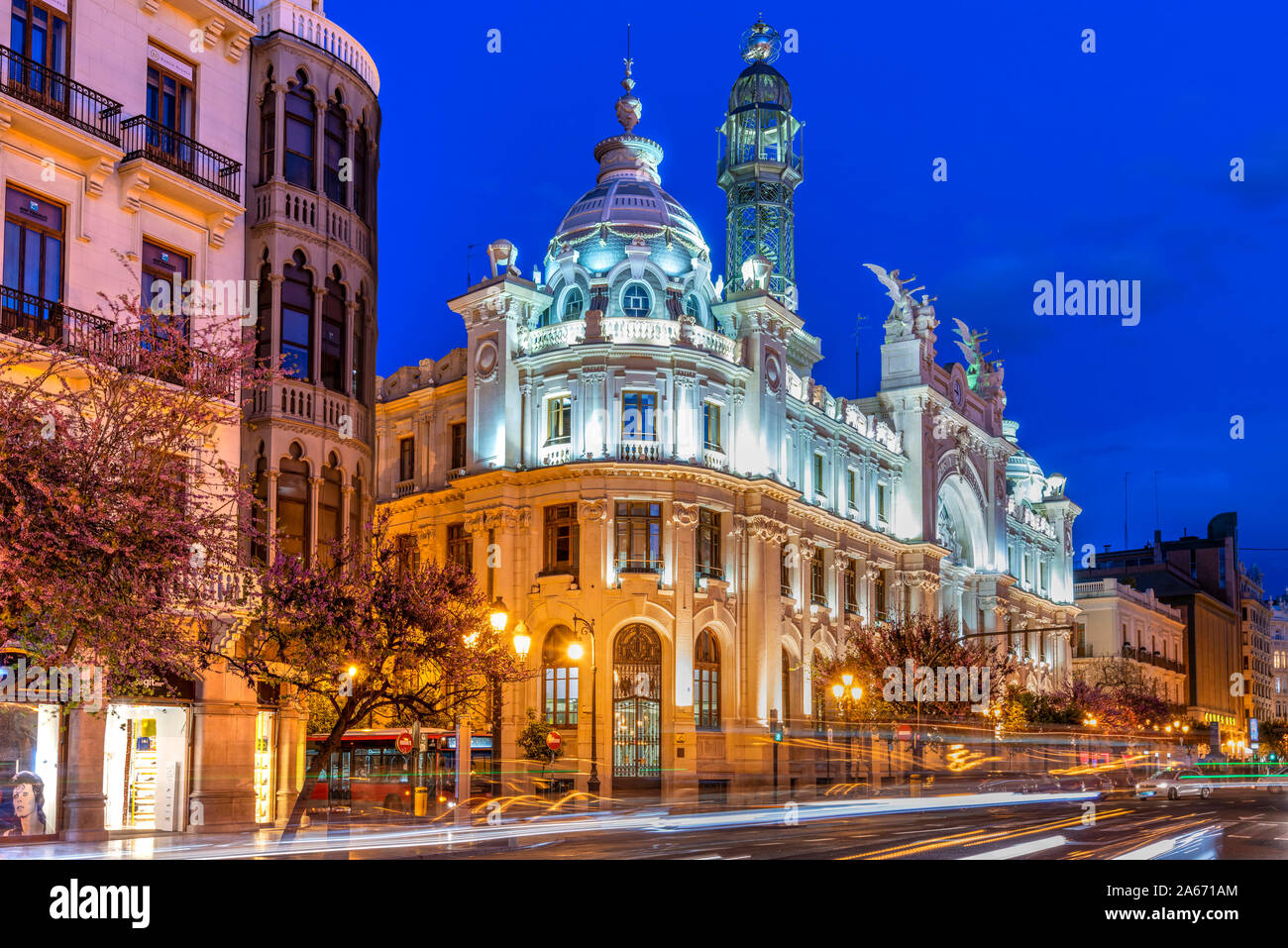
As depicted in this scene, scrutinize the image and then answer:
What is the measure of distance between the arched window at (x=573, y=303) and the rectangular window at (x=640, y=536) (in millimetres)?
8636

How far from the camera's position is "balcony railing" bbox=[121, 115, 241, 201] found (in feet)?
81.1

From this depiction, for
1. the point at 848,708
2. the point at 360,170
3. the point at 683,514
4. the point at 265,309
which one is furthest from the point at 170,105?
the point at 848,708

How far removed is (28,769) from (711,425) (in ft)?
114

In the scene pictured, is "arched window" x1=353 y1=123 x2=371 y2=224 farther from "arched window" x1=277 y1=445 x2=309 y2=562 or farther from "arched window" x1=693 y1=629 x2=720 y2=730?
"arched window" x1=693 y1=629 x2=720 y2=730

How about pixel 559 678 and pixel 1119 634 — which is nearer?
pixel 559 678

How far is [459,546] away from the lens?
55.2 metres

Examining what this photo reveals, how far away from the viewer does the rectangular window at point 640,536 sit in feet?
166

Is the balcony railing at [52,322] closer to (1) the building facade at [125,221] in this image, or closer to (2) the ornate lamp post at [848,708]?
(1) the building facade at [125,221]

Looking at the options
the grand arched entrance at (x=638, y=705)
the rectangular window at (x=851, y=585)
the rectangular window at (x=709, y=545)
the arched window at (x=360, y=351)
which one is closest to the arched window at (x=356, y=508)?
the arched window at (x=360, y=351)

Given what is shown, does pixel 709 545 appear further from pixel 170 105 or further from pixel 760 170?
pixel 760 170

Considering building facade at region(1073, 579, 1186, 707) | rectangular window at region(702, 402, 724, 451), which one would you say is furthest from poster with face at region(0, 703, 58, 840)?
building facade at region(1073, 579, 1186, 707)
